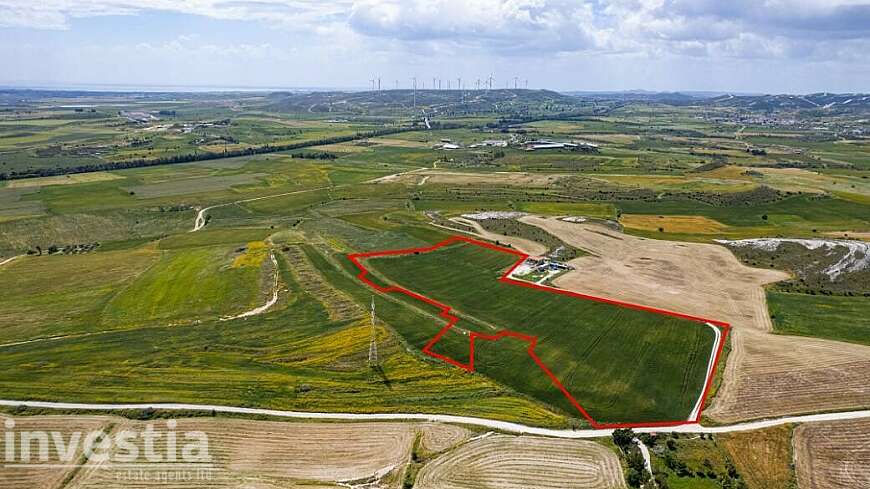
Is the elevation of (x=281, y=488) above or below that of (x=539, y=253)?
below

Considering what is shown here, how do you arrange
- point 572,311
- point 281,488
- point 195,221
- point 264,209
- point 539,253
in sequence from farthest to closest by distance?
1. point 264,209
2. point 195,221
3. point 539,253
4. point 572,311
5. point 281,488

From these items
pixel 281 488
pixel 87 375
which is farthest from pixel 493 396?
pixel 87 375

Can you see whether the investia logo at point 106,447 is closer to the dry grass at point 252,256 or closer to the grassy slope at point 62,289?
the grassy slope at point 62,289

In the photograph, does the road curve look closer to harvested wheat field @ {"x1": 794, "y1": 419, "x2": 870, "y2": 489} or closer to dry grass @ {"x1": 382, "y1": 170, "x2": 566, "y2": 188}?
harvested wheat field @ {"x1": 794, "y1": 419, "x2": 870, "y2": 489}

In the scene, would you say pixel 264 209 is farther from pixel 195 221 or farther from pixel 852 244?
pixel 852 244

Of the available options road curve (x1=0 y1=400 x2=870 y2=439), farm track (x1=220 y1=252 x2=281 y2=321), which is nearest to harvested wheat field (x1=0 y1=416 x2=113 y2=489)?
road curve (x1=0 y1=400 x2=870 y2=439)

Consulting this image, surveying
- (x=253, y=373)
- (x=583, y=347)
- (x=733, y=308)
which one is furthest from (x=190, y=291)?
(x=733, y=308)

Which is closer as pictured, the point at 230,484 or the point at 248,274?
the point at 230,484

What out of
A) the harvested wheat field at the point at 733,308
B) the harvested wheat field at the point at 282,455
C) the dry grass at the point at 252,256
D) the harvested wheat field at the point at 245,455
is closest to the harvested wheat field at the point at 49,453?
the harvested wheat field at the point at 245,455
